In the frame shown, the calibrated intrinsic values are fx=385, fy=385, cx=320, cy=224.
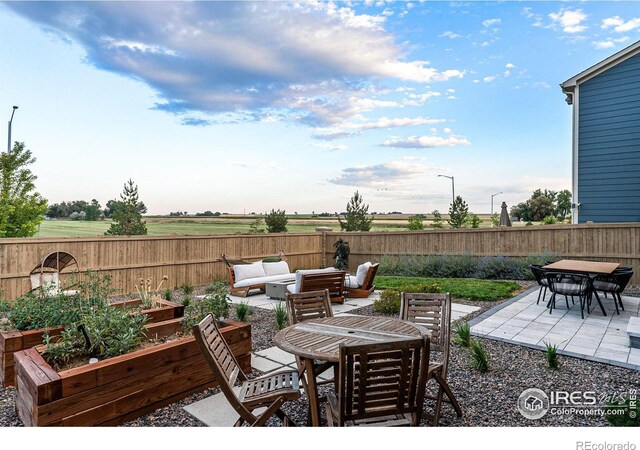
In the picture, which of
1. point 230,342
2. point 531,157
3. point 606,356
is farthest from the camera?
point 531,157

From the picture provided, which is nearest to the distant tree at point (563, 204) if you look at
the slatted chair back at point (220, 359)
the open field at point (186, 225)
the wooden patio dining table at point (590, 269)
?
the open field at point (186, 225)

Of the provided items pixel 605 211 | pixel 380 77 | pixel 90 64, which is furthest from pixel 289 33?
pixel 605 211

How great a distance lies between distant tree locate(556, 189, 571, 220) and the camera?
20.5m

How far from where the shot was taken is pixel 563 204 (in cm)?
2141

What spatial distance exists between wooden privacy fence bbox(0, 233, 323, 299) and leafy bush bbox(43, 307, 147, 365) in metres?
4.51

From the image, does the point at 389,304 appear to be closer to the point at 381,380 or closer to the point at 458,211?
the point at 381,380

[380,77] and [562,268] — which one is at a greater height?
[380,77]

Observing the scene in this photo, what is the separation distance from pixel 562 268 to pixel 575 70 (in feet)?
19.8

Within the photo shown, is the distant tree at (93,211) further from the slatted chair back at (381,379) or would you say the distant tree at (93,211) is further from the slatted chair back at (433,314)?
the slatted chair back at (381,379)

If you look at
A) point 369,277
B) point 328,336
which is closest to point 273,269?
point 369,277

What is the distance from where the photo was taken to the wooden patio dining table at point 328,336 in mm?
2172

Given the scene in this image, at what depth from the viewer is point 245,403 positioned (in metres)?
2.19

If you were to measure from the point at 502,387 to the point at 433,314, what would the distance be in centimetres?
80
